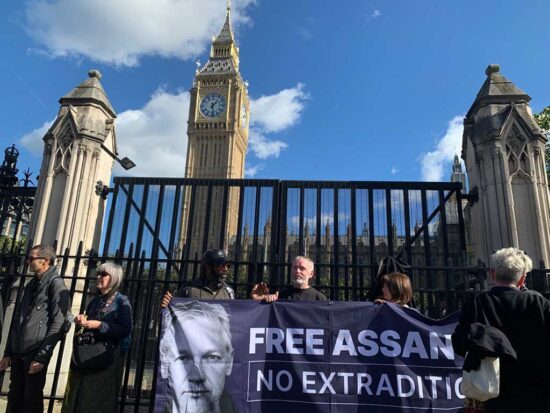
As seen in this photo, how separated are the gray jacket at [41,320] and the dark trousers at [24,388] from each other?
4.7 inches

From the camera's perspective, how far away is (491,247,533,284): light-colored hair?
268 centimetres

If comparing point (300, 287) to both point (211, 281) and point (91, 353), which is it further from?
point (91, 353)

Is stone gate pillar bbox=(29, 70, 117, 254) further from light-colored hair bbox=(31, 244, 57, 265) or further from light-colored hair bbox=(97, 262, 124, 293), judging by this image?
light-colored hair bbox=(97, 262, 124, 293)

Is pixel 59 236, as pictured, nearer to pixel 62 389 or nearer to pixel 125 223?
pixel 125 223

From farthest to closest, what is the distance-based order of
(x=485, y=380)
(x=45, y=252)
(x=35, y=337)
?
1. (x=45, y=252)
2. (x=35, y=337)
3. (x=485, y=380)

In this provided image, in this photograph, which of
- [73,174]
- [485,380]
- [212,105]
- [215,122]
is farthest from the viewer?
[212,105]

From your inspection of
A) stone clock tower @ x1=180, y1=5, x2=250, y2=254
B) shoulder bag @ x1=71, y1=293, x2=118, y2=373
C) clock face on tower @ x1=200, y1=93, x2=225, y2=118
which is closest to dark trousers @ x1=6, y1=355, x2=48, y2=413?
shoulder bag @ x1=71, y1=293, x2=118, y2=373

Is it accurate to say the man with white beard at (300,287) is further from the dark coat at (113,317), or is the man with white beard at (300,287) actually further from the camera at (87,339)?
the camera at (87,339)

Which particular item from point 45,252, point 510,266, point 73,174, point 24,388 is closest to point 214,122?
point 73,174

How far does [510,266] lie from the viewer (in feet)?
8.80

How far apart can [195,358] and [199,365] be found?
8 centimetres

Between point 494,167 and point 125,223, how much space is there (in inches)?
230

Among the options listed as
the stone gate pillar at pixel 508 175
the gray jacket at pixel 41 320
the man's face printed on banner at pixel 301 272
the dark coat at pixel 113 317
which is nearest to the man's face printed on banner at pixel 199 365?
the dark coat at pixel 113 317

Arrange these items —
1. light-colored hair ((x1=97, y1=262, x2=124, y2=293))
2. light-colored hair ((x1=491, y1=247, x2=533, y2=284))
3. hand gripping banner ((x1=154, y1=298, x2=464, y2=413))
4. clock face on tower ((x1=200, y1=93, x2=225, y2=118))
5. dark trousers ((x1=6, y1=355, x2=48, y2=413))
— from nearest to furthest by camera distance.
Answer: light-colored hair ((x1=491, y1=247, x2=533, y2=284)), hand gripping banner ((x1=154, y1=298, x2=464, y2=413)), dark trousers ((x1=6, y1=355, x2=48, y2=413)), light-colored hair ((x1=97, y1=262, x2=124, y2=293)), clock face on tower ((x1=200, y1=93, x2=225, y2=118))
